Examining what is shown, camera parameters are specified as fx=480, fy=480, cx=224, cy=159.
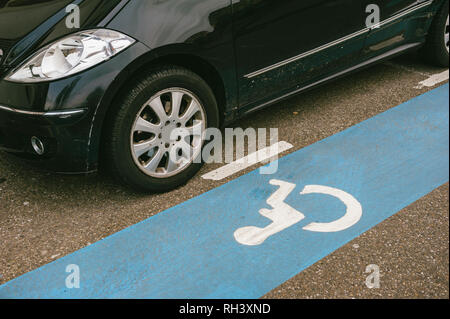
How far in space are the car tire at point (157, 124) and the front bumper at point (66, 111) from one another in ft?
0.38

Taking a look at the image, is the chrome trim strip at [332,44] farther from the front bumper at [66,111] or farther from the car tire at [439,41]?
the front bumper at [66,111]

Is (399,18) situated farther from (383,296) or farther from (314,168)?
(383,296)

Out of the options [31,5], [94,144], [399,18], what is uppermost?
[31,5]

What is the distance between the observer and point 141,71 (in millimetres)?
2930

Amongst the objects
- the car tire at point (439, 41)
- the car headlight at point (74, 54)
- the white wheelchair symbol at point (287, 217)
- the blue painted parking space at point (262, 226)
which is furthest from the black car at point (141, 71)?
the car tire at point (439, 41)

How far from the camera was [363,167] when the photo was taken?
3.45m

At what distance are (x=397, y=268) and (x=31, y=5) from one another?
9.02 feet

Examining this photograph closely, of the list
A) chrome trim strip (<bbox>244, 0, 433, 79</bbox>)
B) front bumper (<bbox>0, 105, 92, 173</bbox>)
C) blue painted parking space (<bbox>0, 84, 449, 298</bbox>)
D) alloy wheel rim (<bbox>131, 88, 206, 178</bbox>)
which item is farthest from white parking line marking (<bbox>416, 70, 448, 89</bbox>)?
front bumper (<bbox>0, 105, 92, 173</bbox>)

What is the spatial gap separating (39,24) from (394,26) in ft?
9.59

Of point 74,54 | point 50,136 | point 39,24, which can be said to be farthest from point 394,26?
point 50,136

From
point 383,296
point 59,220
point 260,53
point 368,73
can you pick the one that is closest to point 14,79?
point 59,220

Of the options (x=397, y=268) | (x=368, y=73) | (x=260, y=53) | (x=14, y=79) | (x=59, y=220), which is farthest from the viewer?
(x=368, y=73)
